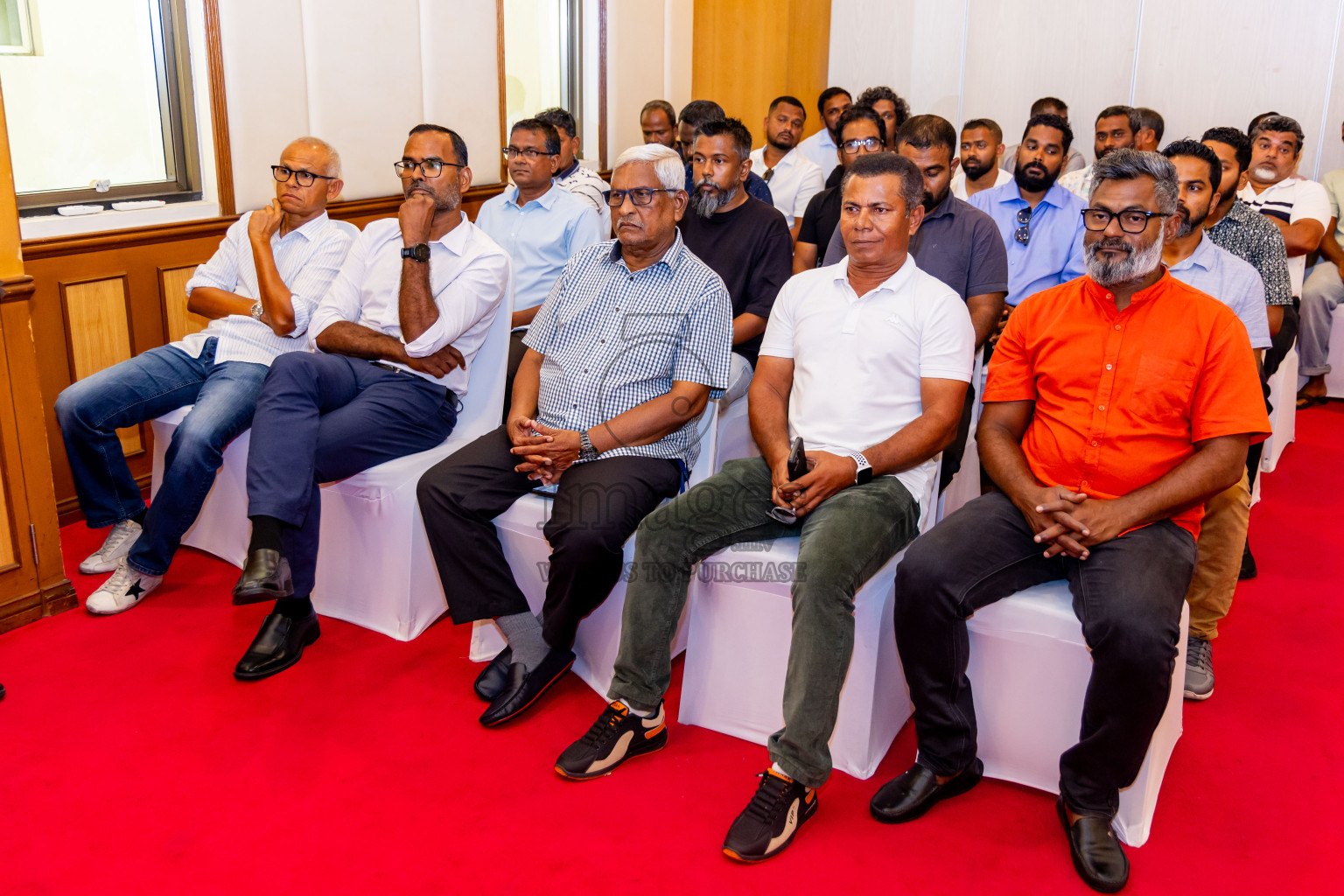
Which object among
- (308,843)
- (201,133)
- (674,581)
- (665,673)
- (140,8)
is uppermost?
(140,8)

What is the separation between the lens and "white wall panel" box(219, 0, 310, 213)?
380 cm

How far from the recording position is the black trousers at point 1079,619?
75.2 inches

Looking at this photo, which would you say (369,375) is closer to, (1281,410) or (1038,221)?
(1038,221)

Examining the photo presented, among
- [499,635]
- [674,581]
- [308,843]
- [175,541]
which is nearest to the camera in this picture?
[308,843]

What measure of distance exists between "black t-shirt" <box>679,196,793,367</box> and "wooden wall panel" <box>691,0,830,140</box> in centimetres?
358

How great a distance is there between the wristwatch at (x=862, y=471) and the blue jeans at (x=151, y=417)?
177 cm

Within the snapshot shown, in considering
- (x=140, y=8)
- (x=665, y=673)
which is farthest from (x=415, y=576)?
(x=140, y=8)

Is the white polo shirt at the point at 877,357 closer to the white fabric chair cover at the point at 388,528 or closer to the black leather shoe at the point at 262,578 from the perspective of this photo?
the white fabric chair cover at the point at 388,528

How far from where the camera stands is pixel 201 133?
3777mm

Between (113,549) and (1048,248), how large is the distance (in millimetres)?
3199

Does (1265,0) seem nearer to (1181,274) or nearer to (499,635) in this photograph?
(1181,274)

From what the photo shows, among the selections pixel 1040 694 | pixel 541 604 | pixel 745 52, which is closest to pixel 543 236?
pixel 541 604

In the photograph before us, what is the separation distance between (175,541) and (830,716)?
6.39 feet

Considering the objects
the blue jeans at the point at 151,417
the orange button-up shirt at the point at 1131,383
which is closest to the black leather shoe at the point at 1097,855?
the orange button-up shirt at the point at 1131,383
